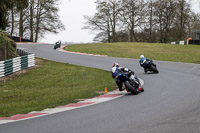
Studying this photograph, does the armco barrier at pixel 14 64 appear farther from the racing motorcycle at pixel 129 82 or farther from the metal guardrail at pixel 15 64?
the racing motorcycle at pixel 129 82

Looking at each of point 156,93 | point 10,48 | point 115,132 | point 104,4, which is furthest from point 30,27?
point 115,132

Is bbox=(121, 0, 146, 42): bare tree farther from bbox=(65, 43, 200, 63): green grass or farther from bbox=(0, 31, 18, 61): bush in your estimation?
bbox=(0, 31, 18, 61): bush

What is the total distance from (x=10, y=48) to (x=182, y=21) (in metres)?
48.9

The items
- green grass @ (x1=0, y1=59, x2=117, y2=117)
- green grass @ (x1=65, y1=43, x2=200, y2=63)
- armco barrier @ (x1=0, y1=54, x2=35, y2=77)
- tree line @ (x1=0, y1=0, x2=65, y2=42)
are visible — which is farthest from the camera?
tree line @ (x1=0, y1=0, x2=65, y2=42)

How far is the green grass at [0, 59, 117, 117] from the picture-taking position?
10406 mm

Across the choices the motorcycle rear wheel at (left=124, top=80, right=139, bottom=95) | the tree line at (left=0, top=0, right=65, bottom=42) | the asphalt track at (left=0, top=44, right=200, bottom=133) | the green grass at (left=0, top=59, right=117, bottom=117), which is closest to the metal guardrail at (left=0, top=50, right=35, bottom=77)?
the green grass at (left=0, top=59, right=117, bottom=117)

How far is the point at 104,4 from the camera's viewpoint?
211ft

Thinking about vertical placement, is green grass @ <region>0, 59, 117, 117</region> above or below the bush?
below

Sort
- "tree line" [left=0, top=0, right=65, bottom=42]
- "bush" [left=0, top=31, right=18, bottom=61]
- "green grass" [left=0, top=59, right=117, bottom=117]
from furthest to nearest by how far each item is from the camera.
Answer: "tree line" [left=0, top=0, right=65, bottom=42] → "bush" [left=0, top=31, right=18, bottom=61] → "green grass" [left=0, top=59, right=117, bottom=117]

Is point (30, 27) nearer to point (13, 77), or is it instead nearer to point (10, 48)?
point (10, 48)

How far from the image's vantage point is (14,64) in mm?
20578

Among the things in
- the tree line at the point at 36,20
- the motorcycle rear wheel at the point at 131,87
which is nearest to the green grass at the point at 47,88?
the motorcycle rear wheel at the point at 131,87

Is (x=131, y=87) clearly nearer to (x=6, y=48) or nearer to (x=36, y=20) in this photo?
(x=6, y=48)

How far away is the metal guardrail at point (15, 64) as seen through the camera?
18859mm
